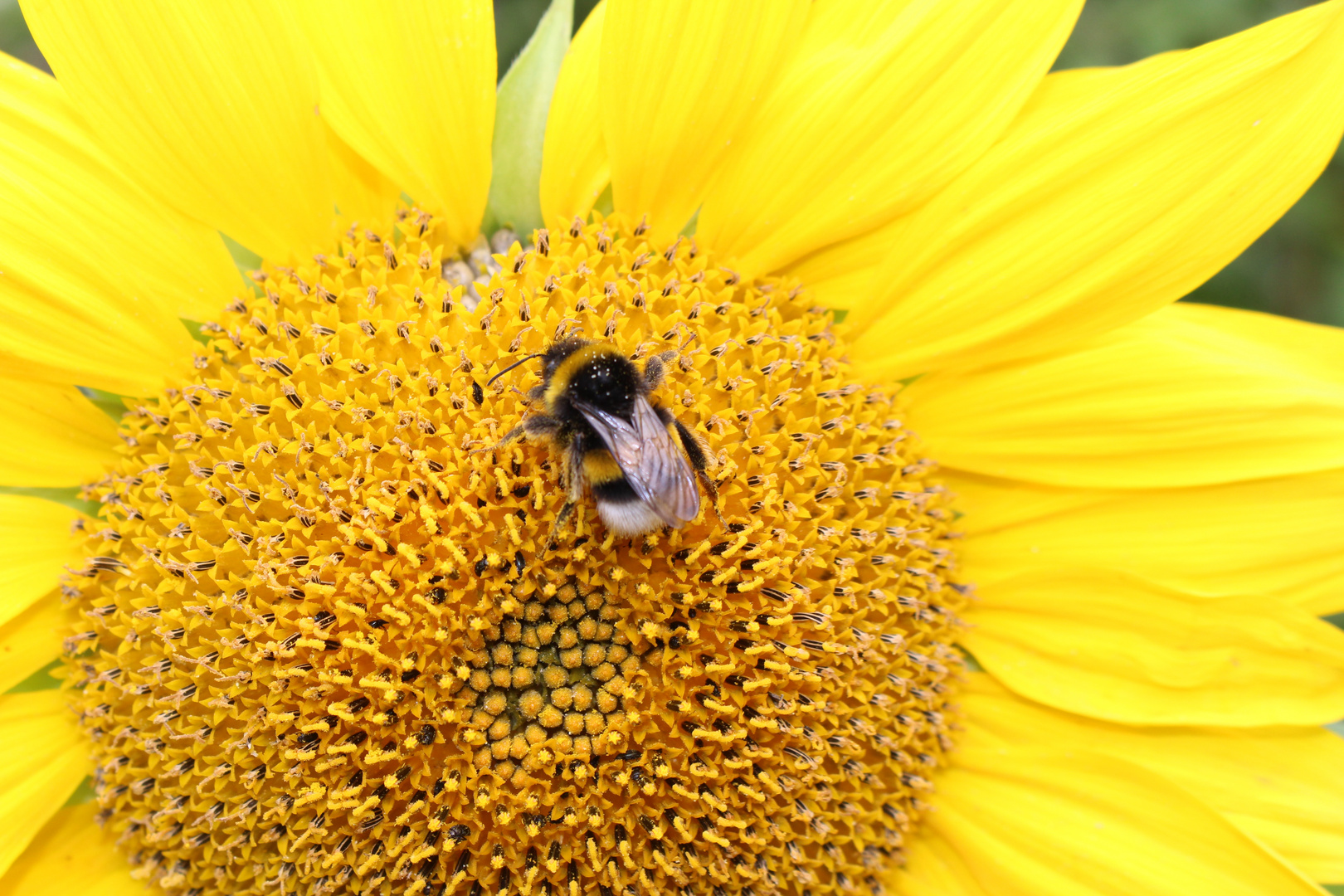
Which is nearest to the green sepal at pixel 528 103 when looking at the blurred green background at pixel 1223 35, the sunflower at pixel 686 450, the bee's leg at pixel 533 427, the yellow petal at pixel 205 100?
the sunflower at pixel 686 450

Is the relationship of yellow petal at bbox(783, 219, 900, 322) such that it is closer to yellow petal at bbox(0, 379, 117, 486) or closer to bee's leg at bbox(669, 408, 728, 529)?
bee's leg at bbox(669, 408, 728, 529)

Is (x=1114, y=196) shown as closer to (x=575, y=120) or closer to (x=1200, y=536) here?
(x=1200, y=536)

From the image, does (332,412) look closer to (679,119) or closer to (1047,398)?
(679,119)

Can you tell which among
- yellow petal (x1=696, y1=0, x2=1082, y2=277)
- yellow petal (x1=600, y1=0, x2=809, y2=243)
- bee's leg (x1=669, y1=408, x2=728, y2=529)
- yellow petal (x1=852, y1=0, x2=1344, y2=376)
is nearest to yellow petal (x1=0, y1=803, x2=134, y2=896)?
bee's leg (x1=669, y1=408, x2=728, y2=529)

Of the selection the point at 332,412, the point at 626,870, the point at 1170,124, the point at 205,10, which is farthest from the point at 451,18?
the point at 626,870

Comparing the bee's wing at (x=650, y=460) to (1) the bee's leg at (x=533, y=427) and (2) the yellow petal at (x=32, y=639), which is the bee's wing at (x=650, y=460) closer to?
(1) the bee's leg at (x=533, y=427)

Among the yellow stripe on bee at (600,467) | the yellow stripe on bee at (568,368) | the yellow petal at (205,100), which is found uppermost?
the yellow petal at (205,100)

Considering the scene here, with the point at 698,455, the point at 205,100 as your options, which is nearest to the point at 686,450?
the point at 698,455
